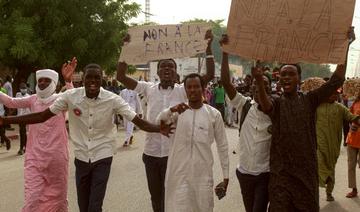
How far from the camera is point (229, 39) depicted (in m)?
4.78

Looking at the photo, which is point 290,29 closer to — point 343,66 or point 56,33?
point 343,66

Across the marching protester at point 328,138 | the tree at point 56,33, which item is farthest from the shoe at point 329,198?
the tree at point 56,33

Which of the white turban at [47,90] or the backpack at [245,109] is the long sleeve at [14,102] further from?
the backpack at [245,109]

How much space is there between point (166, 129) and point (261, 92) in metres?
0.91

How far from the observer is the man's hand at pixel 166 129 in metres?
4.82

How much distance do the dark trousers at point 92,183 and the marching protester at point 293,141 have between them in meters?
1.64

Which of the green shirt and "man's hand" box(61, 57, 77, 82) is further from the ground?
"man's hand" box(61, 57, 77, 82)

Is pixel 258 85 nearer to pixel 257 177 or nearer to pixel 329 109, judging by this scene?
pixel 257 177

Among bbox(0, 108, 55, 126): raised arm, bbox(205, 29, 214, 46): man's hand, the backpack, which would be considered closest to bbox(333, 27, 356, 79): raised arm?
the backpack

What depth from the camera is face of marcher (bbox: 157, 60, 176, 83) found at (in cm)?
570

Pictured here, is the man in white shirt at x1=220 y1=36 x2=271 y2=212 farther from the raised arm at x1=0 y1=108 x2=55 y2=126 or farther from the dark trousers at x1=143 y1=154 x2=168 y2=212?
the raised arm at x1=0 y1=108 x2=55 y2=126

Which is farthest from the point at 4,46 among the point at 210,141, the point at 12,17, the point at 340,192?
the point at 210,141

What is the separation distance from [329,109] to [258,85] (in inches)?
140

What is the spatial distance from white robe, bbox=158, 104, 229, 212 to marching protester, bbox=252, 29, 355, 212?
52 cm
